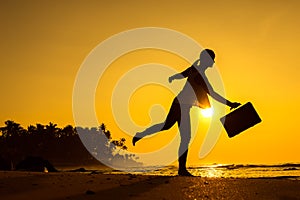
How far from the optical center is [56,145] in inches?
2218

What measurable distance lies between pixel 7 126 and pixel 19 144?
11.0 ft

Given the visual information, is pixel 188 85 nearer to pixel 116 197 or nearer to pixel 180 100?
pixel 180 100

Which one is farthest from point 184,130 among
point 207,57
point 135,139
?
point 207,57

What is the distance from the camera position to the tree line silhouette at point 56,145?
175 ft

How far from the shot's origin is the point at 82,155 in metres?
57.9

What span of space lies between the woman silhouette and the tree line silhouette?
4086 cm

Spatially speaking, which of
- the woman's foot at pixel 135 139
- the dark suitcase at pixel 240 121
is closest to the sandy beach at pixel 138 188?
the woman's foot at pixel 135 139

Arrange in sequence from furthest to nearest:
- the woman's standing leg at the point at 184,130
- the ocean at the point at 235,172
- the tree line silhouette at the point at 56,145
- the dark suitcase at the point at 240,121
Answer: the tree line silhouette at the point at 56,145 → the ocean at the point at 235,172 → the dark suitcase at the point at 240,121 → the woman's standing leg at the point at 184,130

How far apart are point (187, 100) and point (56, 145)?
154ft

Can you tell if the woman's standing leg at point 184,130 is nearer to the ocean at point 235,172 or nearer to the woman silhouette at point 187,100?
the woman silhouette at point 187,100

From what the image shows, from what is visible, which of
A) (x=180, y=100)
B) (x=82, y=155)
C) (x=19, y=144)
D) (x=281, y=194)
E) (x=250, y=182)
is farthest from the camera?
(x=82, y=155)

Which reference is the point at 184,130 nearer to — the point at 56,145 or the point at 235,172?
the point at 235,172

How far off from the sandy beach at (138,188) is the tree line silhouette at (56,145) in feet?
142

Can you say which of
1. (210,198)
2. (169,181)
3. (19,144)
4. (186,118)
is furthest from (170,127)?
(19,144)
